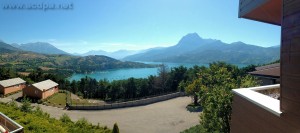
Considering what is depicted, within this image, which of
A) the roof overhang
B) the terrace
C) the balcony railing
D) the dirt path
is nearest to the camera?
the balcony railing

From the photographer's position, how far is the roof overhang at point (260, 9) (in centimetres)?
512

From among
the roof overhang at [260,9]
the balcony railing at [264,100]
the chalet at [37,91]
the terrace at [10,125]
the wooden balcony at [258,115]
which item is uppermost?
the roof overhang at [260,9]

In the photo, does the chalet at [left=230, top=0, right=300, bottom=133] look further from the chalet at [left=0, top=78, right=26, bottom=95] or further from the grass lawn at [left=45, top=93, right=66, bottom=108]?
the chalet at [left=0, top=78, right=26, bottom=95]

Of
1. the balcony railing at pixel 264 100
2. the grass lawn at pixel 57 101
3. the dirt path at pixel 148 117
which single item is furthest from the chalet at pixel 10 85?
the balcony railing at pixel 264 100

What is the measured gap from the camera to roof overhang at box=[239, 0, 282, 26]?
5.12 metres

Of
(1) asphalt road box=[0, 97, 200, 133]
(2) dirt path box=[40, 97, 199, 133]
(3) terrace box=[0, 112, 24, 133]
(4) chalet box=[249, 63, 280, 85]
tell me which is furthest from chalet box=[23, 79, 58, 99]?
(4) chalet box=[249, 63, 280, 85]

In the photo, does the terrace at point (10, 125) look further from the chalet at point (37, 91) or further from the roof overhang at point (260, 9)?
the chalet at point (37, 91)

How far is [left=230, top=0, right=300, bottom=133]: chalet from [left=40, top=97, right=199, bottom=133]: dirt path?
17.3 metres

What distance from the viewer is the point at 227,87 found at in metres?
13.6

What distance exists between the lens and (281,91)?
3818mm

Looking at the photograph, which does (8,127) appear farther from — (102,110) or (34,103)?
(34,103)

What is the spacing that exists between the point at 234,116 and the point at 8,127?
10.1 meters

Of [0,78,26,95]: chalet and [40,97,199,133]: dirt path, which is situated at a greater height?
[0,78,26,95]: chalet

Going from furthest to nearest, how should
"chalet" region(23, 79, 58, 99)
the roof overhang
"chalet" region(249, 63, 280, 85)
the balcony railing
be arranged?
"chalet" region(23, 79, 58, 99), "chalet" region(249, 63, 280, 85), the roof overhang, the balcony railing
